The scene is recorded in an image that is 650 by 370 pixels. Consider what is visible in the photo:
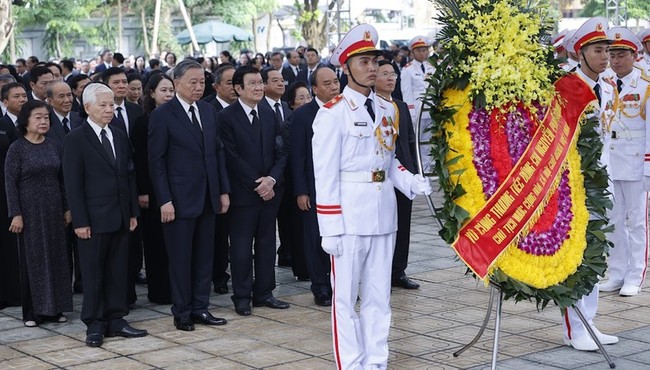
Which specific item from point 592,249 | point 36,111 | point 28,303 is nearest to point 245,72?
point 36,111

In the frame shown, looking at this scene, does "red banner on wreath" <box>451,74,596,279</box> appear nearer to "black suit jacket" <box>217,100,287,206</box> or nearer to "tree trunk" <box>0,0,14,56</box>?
"black suit jacket" <box>217,100,287,206</box>

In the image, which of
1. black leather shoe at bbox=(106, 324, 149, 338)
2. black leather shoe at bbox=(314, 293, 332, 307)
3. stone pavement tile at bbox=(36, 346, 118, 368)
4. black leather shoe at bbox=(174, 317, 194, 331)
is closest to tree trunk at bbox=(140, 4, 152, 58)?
black leather shoe at bbox=(314, 293, 332, 307)

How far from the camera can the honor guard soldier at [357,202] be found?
646cm

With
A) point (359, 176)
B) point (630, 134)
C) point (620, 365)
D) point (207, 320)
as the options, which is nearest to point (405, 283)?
point (207, 320)

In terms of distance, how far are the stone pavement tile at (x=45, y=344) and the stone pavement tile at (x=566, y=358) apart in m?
3.16

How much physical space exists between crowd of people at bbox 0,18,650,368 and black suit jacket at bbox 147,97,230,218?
0.01 meters

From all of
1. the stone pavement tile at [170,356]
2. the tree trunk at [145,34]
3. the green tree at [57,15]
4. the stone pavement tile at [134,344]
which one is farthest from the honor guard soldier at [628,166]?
the tree trunk at [145,34]

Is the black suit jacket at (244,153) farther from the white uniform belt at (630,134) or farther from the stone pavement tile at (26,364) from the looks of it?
the white uniform belt at (630,134)

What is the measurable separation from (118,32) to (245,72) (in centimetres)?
4224

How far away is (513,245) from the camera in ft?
21.5

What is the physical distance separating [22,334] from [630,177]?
193 inches

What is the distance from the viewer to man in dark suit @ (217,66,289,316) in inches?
338

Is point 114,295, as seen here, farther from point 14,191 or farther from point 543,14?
point 543,14

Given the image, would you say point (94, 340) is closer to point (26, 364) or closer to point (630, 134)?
point (26, 364)
